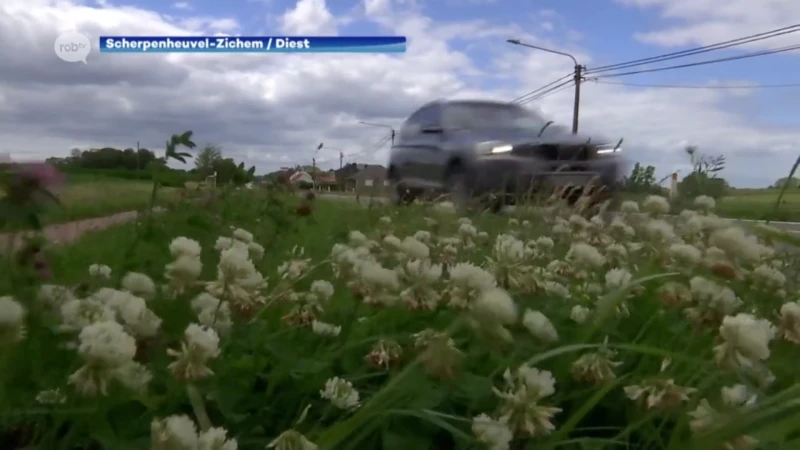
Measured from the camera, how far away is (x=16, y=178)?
0.96 metres

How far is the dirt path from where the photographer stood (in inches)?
45.6

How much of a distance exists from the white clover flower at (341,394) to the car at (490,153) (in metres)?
3.92

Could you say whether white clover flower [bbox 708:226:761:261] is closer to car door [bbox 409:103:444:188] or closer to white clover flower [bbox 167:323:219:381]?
white clover flower [bbox 167:323:219:381]

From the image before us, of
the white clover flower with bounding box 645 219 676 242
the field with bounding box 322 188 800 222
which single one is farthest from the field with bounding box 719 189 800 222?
the white clover flower with bounding box 645 219 676 242

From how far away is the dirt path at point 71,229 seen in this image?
1158 millimetres

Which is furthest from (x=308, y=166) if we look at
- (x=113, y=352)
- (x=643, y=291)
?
(x=113, y=352)

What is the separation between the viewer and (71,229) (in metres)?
2.87

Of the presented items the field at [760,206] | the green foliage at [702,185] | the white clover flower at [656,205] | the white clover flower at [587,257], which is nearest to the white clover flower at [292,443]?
the white clover flower at [587,257]

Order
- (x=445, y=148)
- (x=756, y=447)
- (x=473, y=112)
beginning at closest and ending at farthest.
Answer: (x=756, y=447), (x=445, y=148), (x=473, y=112)

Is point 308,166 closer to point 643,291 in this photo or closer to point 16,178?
point 643,291

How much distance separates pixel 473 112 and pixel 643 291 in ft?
20.7

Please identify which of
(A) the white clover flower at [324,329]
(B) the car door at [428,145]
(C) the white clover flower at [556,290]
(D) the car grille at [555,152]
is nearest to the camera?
(A) the white clover flower at [324,329]

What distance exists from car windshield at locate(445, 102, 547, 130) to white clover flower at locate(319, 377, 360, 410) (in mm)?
6366

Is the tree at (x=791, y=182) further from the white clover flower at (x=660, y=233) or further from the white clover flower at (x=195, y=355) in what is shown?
the white clover flower at (x=195, y=355)
